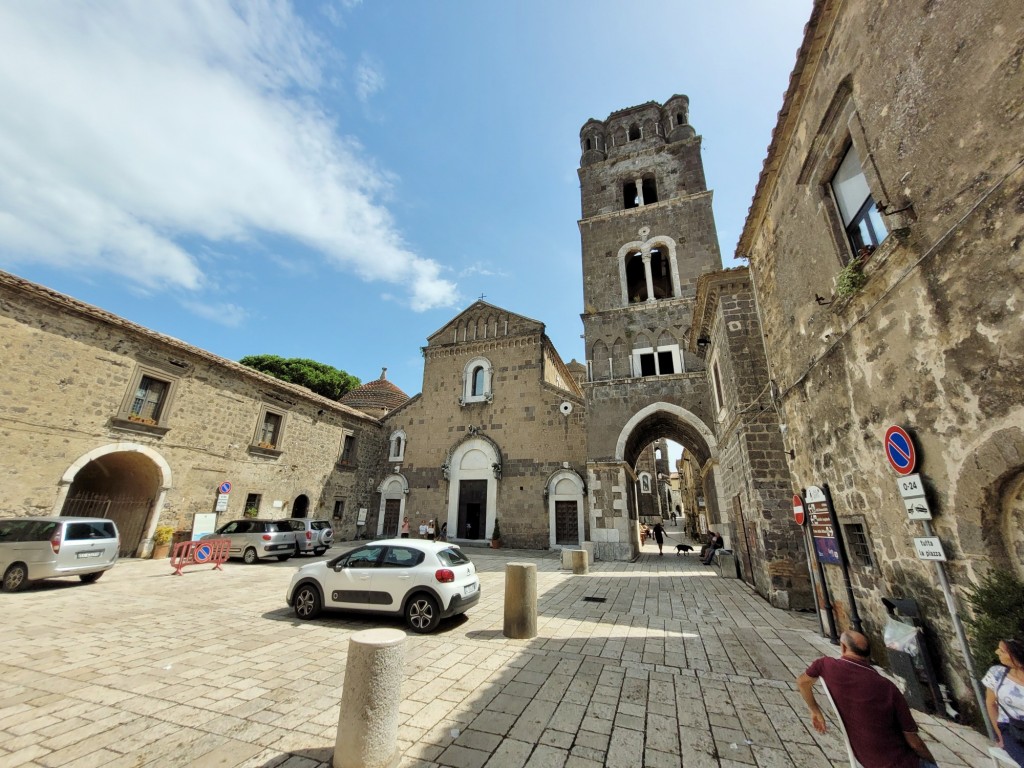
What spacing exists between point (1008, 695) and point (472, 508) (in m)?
18.9

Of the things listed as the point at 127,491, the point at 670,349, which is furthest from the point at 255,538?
the point at 670,349

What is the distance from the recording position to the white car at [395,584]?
6.40 metres

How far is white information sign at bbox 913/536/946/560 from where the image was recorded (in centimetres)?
364

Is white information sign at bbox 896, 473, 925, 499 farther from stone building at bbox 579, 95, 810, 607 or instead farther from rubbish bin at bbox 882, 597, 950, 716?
stone building at bbox 579, 95, 810, 607

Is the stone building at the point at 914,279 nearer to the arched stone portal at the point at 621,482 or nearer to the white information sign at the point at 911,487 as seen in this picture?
the white information sign at the point at 911,487

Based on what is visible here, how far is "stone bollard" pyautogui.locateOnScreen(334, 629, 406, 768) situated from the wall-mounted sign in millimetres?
6115

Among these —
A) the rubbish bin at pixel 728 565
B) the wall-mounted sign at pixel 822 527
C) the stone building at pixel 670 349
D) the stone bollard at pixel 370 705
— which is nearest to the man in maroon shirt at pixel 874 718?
the stone bollard at pixel 370 705

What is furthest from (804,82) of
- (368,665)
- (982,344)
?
(368,665)

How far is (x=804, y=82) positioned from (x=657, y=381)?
11.5 m

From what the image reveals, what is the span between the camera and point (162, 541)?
43.2 feet

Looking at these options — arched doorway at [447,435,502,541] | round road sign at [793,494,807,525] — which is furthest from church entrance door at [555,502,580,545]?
round road sign at [793,494,807,525]

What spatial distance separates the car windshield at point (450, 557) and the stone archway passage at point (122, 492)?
12324mm

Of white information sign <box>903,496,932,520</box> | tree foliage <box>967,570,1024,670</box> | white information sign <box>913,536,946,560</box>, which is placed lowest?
tree foliage <box>967,570,1024,670</box>

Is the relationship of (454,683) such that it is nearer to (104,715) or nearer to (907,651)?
(104,715)
